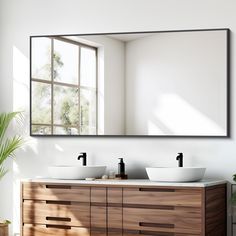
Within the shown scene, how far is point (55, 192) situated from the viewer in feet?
16.9

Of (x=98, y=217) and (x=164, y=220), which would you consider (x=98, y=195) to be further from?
(x=164, y=220)

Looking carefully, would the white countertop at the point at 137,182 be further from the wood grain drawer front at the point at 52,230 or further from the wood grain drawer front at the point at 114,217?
the wood grain drawer front at the point at 52,230

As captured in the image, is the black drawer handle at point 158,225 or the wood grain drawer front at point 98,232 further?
the wood grain drawer front at point 98,232

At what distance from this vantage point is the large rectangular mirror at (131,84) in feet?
17.1

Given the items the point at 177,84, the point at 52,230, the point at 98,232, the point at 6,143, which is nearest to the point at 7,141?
the point at 6,143

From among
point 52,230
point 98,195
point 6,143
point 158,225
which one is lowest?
point 52,230

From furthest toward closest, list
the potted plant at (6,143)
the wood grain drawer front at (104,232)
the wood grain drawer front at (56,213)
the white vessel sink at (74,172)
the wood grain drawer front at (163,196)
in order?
the potted plant at (6,143) → the white vessel sink at (74,172) → the wood grain drawer front at (56,213) → the wood grain drawer front at (104,232) → the wood grain drawer front at (163,196)

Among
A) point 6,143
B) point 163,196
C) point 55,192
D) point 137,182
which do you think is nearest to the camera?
point 163,196

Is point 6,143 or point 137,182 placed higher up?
point 6,143

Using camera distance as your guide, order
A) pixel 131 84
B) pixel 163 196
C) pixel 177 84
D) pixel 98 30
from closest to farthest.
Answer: pixel 163 196
pixel 177 84
pixel 131 84
pixel 98 30

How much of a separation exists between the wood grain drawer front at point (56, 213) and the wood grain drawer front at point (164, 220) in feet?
1.20

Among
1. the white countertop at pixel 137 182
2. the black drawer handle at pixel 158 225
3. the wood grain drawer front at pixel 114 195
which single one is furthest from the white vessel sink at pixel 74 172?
the black drawer handle at pixel 158 225

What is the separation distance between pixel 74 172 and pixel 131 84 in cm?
94

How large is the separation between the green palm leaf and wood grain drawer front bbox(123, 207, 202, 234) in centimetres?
130
